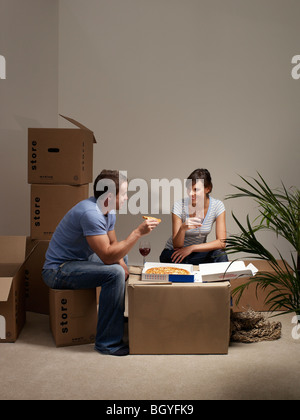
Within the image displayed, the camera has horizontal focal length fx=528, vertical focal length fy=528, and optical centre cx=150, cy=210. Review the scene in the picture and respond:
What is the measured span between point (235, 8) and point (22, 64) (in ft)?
5.96

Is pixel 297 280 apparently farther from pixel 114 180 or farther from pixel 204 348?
pixel 114 180

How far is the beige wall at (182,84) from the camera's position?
4344 millimetres

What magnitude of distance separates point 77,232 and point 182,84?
2129 mm

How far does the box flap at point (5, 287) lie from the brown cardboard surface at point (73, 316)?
0.23 metres

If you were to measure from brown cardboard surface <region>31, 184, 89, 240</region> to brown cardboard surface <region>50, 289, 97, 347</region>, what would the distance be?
0.59 metres

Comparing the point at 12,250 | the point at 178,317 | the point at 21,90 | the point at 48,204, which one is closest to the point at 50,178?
the point at 48,204

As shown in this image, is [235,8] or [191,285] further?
[235,8]

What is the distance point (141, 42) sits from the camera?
14.4 feet

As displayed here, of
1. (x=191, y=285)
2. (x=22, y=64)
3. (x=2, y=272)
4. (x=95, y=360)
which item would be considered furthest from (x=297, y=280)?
(x=22, y=64)

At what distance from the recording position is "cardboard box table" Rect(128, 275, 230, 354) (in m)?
2.61
